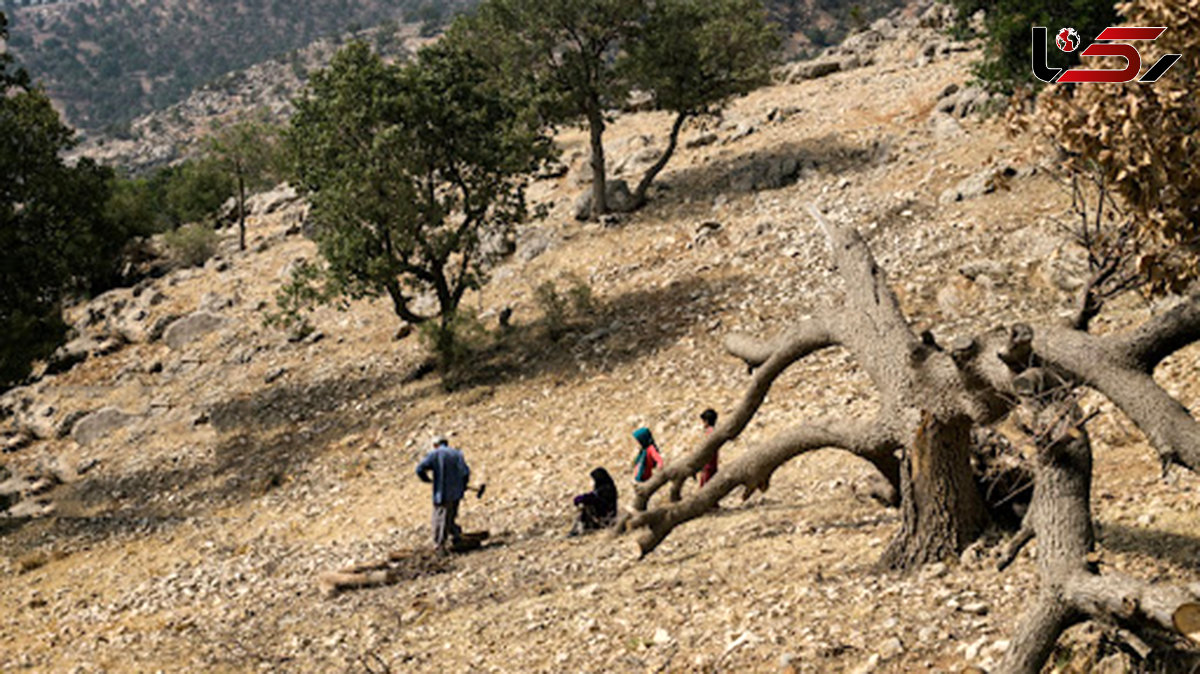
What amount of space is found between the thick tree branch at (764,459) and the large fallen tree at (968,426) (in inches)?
0.5

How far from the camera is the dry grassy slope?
27.6 feet

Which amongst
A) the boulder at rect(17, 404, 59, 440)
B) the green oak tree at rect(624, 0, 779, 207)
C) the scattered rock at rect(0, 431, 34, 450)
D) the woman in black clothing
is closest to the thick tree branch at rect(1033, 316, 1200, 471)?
the woman in black clothing

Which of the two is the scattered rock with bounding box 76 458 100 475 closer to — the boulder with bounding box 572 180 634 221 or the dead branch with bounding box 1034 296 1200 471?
the boulder with bounding box 572 180 634 221

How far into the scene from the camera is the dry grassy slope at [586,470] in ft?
27.6

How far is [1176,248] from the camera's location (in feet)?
21.8

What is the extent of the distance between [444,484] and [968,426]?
7.95 m

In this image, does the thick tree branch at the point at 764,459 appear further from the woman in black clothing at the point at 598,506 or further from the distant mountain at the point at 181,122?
the distant mountain at the point at 181,122

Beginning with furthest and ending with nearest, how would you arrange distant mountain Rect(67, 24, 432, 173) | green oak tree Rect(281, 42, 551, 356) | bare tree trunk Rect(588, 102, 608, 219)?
distant mountain Rect(67, 24, 432, 173) → bare tree trunk Rect(588, 102, 608, 219) → green oak tree Rect(281, 42, 551, 356)

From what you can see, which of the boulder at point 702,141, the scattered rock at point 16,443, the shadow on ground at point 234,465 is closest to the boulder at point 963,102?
the boulder at point 702,141

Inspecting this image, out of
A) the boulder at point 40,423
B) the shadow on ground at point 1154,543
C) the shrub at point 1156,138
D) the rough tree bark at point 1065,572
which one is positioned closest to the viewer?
the rough tree bark at point 1065,572

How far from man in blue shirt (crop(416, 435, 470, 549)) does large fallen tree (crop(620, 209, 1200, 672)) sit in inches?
185

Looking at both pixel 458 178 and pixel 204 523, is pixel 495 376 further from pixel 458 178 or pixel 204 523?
pixel 204 523

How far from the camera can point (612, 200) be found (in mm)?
30594

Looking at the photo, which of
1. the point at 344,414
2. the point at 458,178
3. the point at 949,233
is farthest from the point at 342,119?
the point at 949,233
